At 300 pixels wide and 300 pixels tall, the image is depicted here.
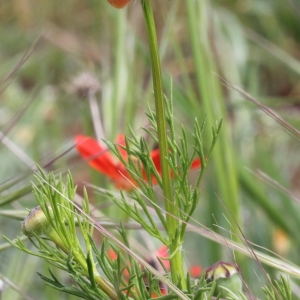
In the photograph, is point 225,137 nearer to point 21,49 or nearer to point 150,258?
point 150,258

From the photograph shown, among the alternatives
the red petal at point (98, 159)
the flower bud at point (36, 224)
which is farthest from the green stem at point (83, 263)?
the red petal at point (98, 159)

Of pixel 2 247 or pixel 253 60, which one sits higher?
pixel 2 247

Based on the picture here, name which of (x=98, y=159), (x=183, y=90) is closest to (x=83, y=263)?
(x=98, y=159)

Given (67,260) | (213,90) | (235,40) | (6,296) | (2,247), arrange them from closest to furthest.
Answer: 1. (67,260)
2. (2,247)
3. (6,296)
4. (213,90)
5. (235,40)

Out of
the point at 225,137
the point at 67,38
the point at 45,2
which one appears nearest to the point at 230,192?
the point at 225,137

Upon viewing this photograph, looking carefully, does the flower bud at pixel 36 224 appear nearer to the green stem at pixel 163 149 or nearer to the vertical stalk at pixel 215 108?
the green stem at pixel 163 149

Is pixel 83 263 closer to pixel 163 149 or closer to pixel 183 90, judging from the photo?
pixel 163 149
